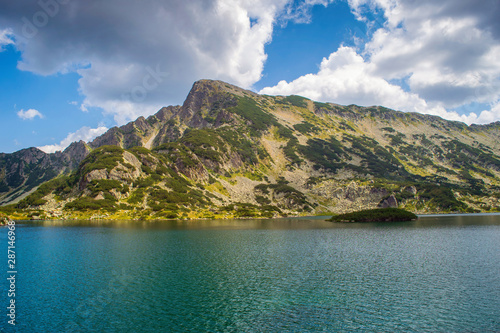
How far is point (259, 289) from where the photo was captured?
36031 mm

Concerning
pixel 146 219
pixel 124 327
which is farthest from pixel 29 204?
pixel 124 327

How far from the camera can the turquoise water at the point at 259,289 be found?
2642cm

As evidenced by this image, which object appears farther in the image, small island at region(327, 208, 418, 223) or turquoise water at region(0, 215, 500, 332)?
small island at region(327, 208, 418, 223)

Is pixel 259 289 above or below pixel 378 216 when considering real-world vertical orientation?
above

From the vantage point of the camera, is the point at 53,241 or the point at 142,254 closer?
the point at 142,254

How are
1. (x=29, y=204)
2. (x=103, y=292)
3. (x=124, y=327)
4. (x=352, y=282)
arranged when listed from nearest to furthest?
(x=124, y=327) < (x=103, y=292) < (x=352, y=282) < (x=29, y=204)

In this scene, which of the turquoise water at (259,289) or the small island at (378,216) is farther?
the small island at (378,216)

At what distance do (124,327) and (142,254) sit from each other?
34904mm

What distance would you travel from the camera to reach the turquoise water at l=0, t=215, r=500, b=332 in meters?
26.4

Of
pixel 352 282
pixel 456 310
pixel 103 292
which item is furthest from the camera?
pixel 352 282

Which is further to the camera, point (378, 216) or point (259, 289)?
point (378, 216)

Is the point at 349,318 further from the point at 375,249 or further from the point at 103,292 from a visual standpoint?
the point at 375,249

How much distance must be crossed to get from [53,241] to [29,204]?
6153 inches

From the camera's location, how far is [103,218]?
539ft
